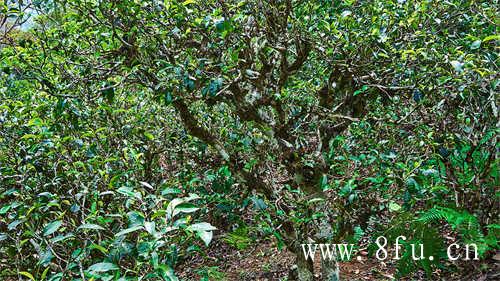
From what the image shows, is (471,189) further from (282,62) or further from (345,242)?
(282,62)

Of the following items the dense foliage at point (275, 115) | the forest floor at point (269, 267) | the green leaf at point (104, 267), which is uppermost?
the dense foliage at point (275, 115)

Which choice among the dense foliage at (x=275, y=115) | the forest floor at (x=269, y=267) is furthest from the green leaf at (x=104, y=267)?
the forest floor at (x=269, y=267)

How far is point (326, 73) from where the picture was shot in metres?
3.45

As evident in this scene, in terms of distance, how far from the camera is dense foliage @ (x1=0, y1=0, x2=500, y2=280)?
251 cm

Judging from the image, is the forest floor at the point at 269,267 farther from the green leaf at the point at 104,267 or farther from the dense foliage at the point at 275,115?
the green leaf at the point at 104,267

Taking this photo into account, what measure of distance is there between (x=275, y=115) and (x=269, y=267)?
2.28 metres

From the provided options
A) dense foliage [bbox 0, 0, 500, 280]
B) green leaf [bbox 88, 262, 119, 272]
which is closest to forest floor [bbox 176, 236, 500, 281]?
dense foliage [bbox 0, 0, 500, 280]

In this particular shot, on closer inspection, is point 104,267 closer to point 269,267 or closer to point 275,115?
point 275,115

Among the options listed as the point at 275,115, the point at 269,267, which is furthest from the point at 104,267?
the point at 269,267

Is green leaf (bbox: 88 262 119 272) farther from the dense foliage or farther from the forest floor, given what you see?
the forest floor

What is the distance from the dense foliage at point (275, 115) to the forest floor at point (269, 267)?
24 centimetres

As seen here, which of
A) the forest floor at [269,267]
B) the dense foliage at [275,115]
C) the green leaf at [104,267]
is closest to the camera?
the green leaf at [104,267]

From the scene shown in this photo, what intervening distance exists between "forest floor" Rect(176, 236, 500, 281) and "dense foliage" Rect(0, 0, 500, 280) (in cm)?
24

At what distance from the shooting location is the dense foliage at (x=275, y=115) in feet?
8.23
